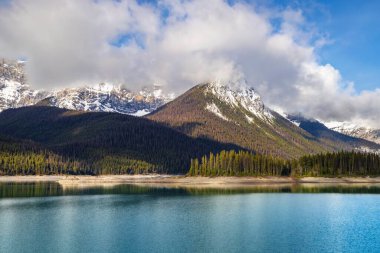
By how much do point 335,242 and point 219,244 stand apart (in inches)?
631

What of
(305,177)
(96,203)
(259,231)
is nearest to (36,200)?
(96,203)

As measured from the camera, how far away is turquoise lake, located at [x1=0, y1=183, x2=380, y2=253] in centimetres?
6334

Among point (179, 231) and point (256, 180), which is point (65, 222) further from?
point (256, 180)

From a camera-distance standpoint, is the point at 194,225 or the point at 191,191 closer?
the point at 194,225

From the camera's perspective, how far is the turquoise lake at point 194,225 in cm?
6334

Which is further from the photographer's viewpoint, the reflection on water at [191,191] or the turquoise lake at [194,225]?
the reflection on water at [191,191]

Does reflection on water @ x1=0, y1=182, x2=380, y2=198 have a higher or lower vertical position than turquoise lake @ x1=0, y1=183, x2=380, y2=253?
higher

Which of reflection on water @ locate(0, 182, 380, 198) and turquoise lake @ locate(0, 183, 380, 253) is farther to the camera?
reflection on water @ locate(0, 182, 380, 198)

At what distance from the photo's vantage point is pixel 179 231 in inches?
2943

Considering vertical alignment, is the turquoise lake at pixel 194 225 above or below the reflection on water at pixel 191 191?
below

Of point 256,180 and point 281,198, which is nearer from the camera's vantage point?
point 281,198

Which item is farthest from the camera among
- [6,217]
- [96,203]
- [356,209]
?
[96,203]

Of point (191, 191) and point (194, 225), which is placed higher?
point (191, 191)

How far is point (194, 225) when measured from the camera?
80.5 metres
